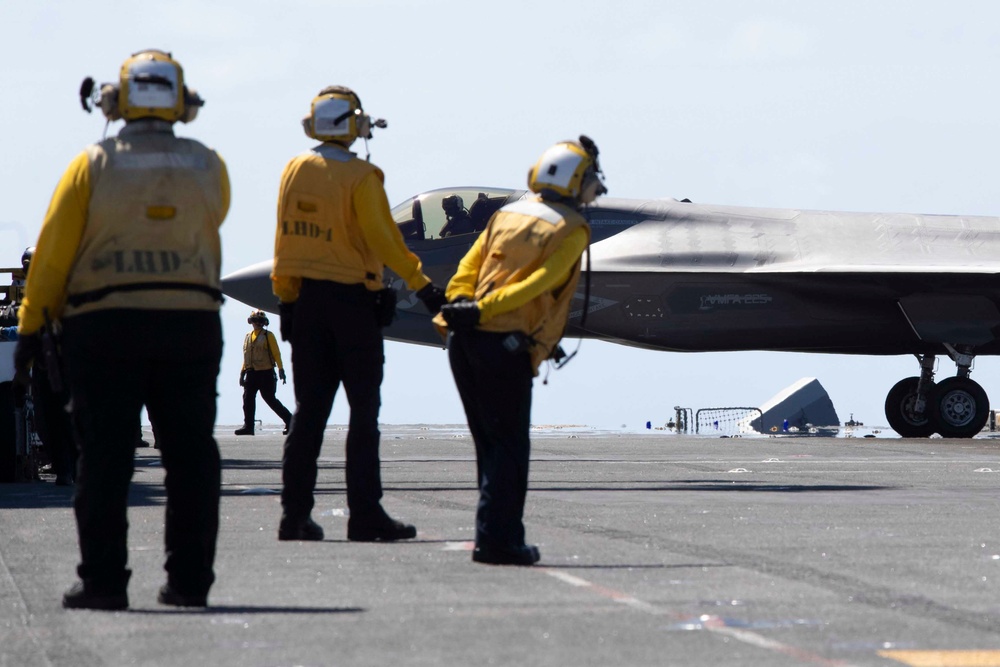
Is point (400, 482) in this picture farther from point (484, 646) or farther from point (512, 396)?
point (484, 646)

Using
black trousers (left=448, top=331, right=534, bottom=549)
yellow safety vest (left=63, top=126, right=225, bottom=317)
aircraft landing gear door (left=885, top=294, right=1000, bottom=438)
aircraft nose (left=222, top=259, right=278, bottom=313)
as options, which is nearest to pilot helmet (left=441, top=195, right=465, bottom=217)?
aircraft nose (left=222, top=259, right=278, bottom=313)

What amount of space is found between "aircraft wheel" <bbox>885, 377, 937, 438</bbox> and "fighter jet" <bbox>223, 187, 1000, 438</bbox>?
0.02 metres

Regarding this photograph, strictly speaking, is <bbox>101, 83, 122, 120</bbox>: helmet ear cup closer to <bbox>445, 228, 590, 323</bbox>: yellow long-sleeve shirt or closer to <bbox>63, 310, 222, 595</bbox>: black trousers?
<bbox>63, 310, 222, 595</bbox>: black trousers

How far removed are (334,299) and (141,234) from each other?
2085 millimetres

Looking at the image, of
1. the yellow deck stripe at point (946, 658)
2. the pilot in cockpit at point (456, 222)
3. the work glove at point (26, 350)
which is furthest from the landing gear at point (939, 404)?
the yellow deck stripe at point (946, 658)

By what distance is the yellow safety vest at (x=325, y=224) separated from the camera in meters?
7.57

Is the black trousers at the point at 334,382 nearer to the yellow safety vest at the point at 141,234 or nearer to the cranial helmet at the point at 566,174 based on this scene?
the cranial helmet at the point at 566,174

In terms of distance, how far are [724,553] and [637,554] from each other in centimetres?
38

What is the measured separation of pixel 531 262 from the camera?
6844 millimetres

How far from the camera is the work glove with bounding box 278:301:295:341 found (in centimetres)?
778

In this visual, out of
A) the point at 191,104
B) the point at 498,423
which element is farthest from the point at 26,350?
the point at 498,423

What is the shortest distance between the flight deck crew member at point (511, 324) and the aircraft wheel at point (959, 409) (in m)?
17.4

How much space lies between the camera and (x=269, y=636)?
4777 millimetres

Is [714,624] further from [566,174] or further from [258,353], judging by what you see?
[258,353]
